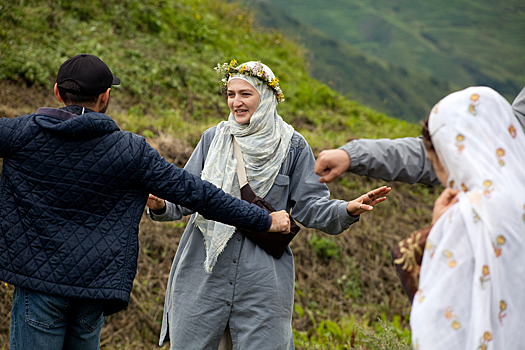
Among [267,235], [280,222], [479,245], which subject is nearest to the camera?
[479,245]

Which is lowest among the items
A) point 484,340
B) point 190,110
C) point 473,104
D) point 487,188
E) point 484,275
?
point 190,110

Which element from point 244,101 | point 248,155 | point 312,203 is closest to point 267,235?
point 312,203

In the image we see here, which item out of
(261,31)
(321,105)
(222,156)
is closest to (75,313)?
(222,156)

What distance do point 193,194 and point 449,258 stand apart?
45.4 inches

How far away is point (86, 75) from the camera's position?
193cm

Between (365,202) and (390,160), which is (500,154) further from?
(365,202)

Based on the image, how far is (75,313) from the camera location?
1941mm

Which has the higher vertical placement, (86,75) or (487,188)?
(86,75)

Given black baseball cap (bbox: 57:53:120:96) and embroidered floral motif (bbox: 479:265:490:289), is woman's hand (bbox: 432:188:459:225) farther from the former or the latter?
black baseball cap (bbox: 57:53:120:96)

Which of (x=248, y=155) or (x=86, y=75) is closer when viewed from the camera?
(x=86, y=75)

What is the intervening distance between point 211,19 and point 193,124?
15.3ft

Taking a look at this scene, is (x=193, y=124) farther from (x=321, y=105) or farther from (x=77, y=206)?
(x=77, y=206)

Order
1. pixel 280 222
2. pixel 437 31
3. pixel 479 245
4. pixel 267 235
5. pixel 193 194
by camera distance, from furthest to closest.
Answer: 1. pixel 437 31
2. pixel 267 235
3. pixel 280 222
4. pixel 193 194
5. pixel 479 245

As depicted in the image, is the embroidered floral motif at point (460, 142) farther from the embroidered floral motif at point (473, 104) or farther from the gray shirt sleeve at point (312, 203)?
the gray shirt sleeve at point (312, 203)
